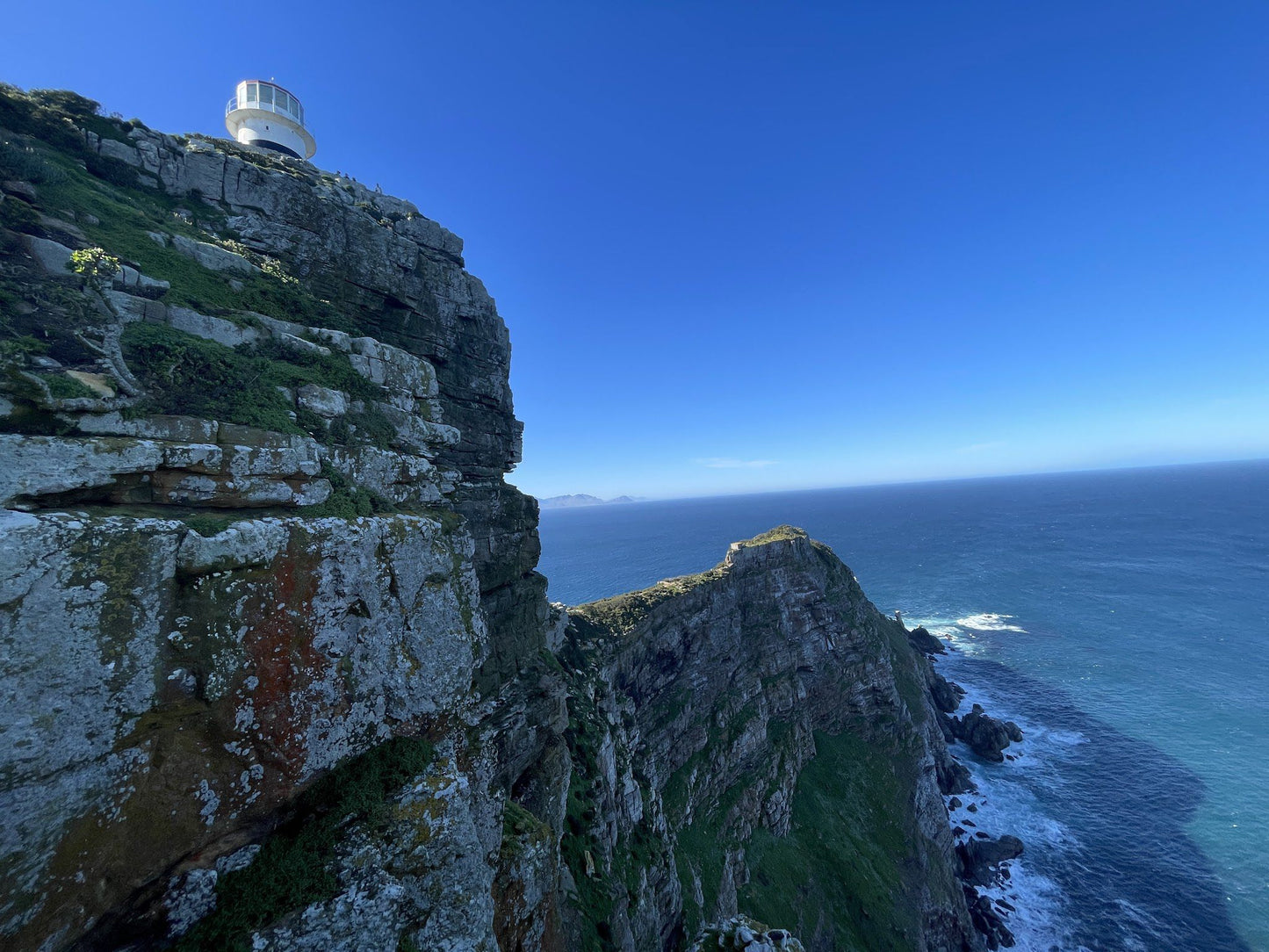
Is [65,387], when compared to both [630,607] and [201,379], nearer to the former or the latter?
[201,379]

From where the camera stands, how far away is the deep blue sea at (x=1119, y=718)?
42.7m

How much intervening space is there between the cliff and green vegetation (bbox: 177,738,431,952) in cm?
5

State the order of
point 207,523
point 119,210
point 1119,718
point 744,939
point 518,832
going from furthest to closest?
1. point 1119,718
2. point 744,939
3. point 518,832
4. point 119,210
5. point 207,523

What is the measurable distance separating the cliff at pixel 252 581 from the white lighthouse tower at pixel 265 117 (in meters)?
11.0

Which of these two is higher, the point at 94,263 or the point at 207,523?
the point at 94,263

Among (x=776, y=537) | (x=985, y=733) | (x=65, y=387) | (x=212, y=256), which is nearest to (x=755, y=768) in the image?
(x=776, y=537)

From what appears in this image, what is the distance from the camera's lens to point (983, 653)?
3477 inches

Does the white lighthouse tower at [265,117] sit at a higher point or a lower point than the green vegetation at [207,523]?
higher

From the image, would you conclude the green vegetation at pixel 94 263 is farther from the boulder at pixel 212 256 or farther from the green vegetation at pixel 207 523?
the green vegetation at pixel 207 523

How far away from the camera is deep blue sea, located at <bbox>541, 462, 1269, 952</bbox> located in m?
42.7

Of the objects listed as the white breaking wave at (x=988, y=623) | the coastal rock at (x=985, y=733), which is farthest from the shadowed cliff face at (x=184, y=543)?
the white breaking wave at (x=988, y=623)

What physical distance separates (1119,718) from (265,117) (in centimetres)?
11178

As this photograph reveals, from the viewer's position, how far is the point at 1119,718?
65312 millimetres

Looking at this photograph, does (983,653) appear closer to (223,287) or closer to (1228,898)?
(1228,898)
